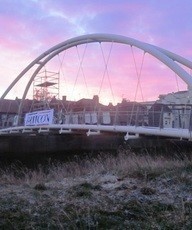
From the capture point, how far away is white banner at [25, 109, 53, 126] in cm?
3020

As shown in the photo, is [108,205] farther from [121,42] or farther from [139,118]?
[121,42]

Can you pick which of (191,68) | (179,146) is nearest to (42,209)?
(179,146)

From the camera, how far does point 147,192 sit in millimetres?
7609

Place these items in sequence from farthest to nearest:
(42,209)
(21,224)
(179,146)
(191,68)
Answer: (191,68), (179,146), (42,209), (21,224)

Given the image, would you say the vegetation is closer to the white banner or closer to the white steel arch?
the white steel arch

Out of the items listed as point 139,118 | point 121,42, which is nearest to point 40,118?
point 121,42

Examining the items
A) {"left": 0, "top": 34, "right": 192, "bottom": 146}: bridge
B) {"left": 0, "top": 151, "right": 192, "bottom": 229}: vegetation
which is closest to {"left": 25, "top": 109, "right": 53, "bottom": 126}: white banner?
{"left": 0, "top": 34, "right": 192, "bottom": 146}: bridge

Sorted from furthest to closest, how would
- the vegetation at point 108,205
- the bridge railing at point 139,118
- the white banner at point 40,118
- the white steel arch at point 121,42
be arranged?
1. the white banner at point 40,118
2. the white steel arch at point 121,42
3. the bridge railing at point 139,118
4. the vegetation at point 108,205

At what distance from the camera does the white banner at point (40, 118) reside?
30.2 meters

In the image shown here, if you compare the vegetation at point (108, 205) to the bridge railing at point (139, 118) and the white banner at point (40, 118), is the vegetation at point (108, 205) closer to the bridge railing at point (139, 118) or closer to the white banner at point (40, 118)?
the bridge railing at point (139, 118)

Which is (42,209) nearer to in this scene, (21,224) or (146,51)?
(21,224)

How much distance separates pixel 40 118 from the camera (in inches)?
1253

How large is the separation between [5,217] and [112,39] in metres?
23.5

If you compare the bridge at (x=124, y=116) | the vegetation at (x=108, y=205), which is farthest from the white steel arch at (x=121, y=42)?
the vegetation at (x=108, y=205)
